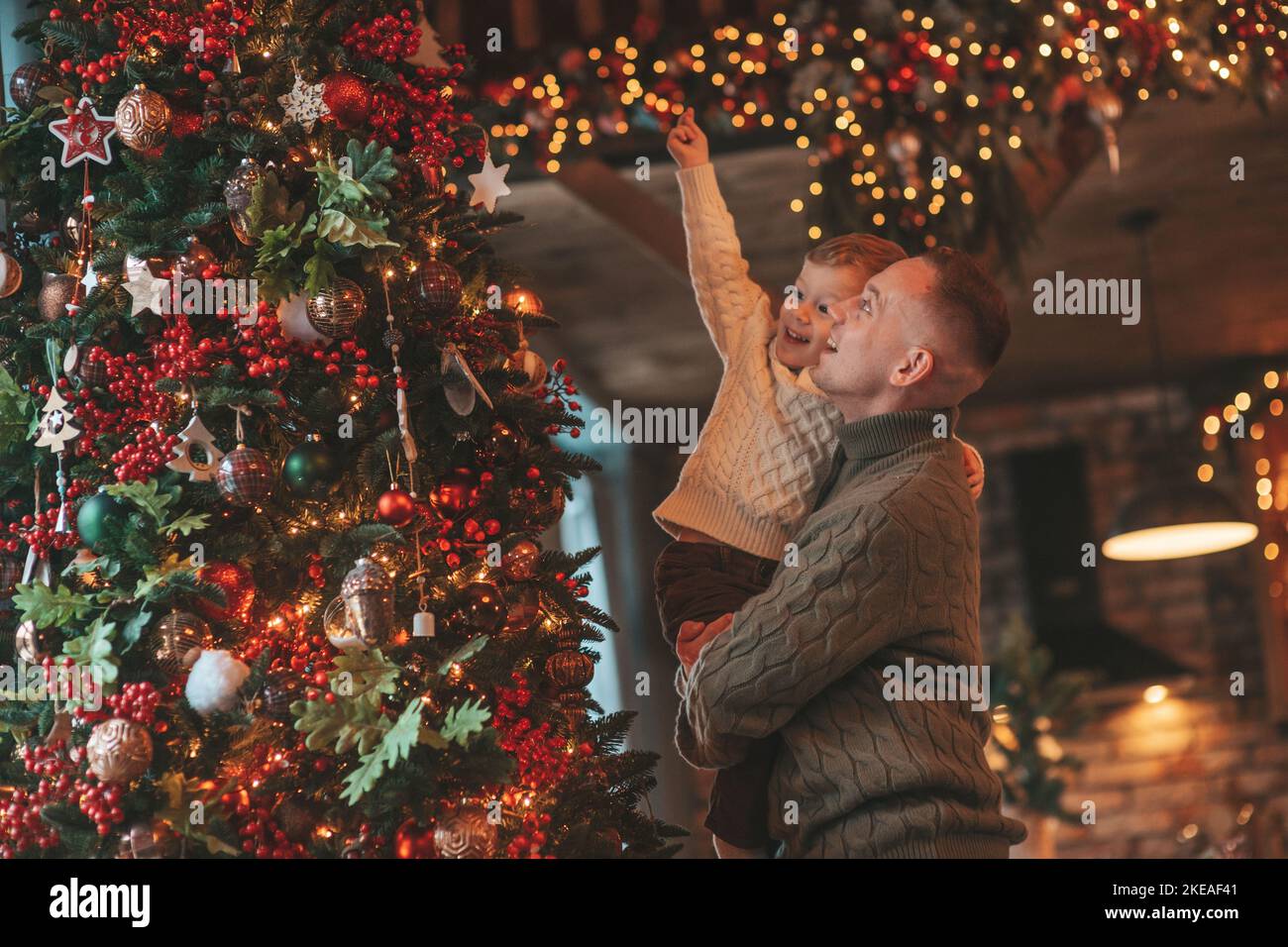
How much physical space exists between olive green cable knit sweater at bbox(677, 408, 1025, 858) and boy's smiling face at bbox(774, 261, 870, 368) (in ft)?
0.91

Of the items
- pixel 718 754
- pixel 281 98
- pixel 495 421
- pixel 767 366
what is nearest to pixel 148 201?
pixel 281 98

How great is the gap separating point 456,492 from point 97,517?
0.48 meters

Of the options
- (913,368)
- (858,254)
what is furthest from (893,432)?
(858,254)

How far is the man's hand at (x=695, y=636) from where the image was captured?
2066 millimetres

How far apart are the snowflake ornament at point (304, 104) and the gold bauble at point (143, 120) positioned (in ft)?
0.53

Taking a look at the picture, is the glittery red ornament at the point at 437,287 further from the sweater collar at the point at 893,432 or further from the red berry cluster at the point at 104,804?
the red berry cluster at the point at 104,804

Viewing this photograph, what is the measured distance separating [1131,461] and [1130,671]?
1.12 m

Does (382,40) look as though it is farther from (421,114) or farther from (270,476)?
(270,476)

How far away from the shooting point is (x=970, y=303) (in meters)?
2.00

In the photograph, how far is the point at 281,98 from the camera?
6.65ft

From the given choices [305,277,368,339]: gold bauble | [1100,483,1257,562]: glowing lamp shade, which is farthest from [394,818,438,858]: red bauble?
[1100,483,1257,562]: glowing lamp shade

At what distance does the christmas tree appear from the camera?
1.82m

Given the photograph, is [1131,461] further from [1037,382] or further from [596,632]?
[596,632]
